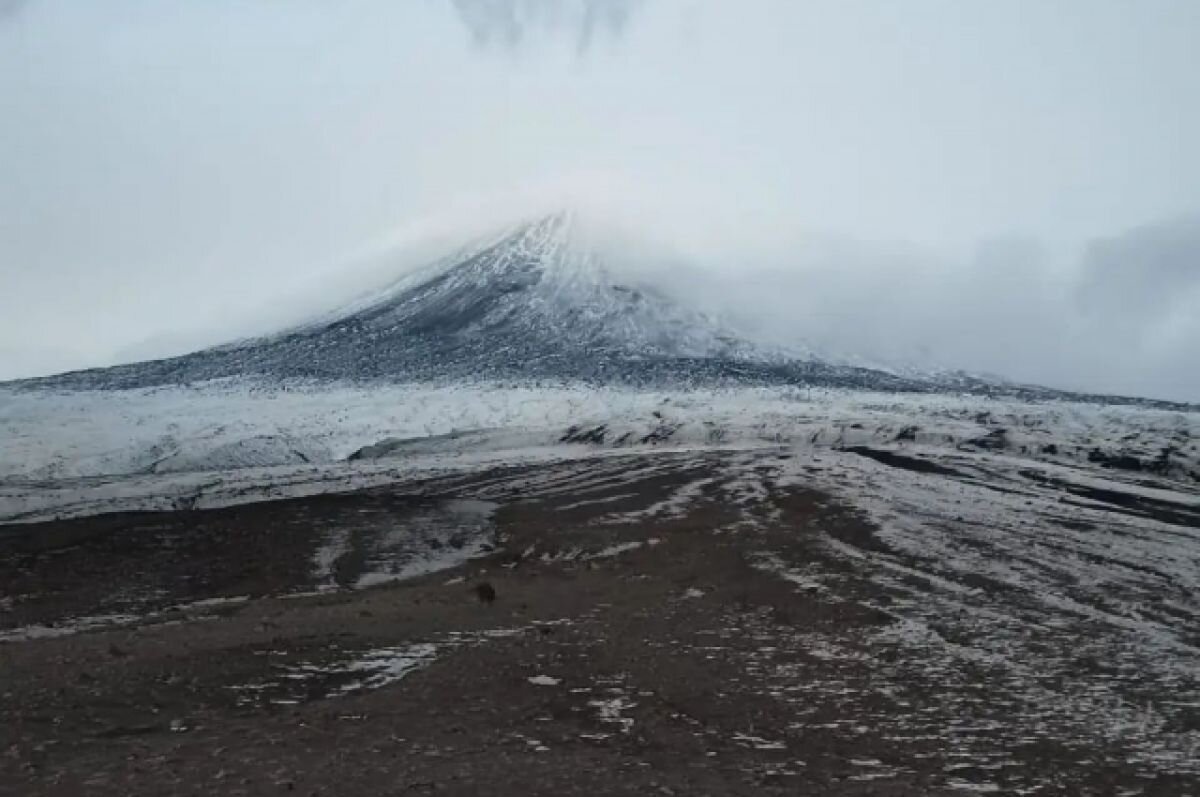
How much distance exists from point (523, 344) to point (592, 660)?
78334 mm

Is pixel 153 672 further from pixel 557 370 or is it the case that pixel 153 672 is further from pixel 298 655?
pixel 557 370

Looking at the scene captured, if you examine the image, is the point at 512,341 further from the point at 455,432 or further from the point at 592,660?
the point at 592,660

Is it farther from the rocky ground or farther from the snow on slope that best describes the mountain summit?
the rocky ground

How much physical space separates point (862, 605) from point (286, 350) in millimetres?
81149

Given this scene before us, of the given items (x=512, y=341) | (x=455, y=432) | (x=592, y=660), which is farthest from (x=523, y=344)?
(x=592, y=660)

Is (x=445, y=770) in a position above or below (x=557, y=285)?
below

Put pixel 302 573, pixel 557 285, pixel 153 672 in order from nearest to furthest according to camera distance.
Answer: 1. pixel 153 672
2. pixel 302 573
3. pixel 557 285

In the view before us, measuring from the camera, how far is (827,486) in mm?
33281

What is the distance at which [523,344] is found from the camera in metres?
92.1

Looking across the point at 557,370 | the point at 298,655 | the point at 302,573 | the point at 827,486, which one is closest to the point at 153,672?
the point at 298,655

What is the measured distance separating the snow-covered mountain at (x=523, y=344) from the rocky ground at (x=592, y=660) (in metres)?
53.6

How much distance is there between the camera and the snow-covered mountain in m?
82.4

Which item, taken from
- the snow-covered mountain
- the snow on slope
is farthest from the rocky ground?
the snow-covered mountain

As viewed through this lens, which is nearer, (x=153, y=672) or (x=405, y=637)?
(x=153, y=672)
